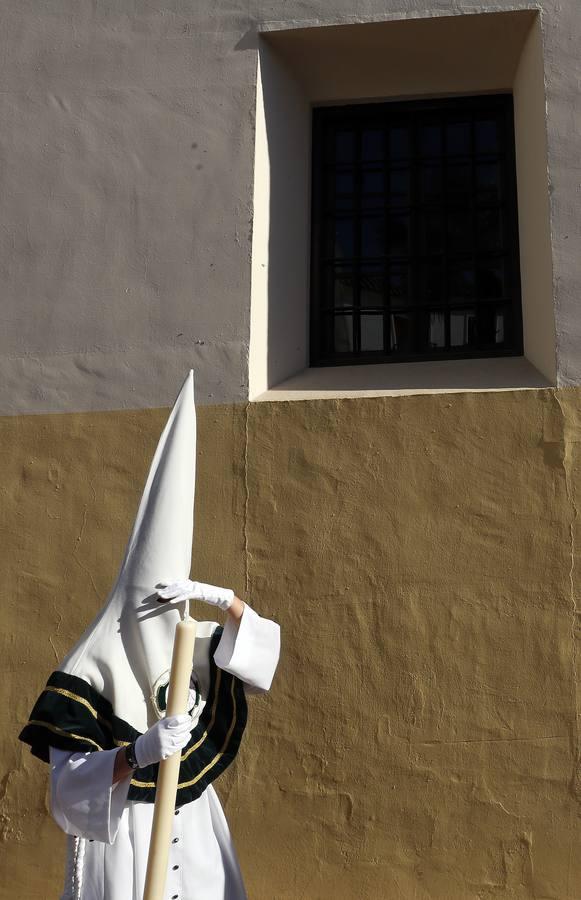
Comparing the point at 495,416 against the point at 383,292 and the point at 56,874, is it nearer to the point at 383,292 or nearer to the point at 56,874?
the point at 383,292

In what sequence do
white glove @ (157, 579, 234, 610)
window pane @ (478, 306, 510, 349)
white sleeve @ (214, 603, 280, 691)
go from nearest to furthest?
white glove @ (157, 579, 234, 610) → white sleeve @ (214, 603, 280, 691) → window pane @ (478, 306, 510, 349)

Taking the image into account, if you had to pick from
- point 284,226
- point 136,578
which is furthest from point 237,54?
point 136,578

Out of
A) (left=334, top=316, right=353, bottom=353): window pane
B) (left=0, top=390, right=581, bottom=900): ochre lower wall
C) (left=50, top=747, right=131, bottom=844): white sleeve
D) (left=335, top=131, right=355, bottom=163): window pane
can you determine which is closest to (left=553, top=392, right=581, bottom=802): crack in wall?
(left=0, top=390, right=581, bottom=900): ochre lower wall

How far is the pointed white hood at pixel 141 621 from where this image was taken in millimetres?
3445

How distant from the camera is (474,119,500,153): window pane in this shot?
6594mm

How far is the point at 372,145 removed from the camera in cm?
671

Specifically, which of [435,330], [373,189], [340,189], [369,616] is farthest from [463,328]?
[369,616]

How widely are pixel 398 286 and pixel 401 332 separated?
0.28m

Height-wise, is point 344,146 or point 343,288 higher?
point 344,146

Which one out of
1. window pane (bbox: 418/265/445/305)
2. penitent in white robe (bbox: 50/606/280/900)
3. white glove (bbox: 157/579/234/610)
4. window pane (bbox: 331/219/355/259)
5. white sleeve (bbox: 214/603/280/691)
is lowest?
penitent in white robe (bbox: 50/606/280/900)

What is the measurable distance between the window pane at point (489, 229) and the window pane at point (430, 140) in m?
0.46

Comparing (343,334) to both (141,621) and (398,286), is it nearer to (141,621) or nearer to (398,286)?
(398,286)

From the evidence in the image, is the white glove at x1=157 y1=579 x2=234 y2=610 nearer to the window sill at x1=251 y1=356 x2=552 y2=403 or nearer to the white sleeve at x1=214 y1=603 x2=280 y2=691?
the white sleeve at x1=214 y1=603 x2=280 y2=691

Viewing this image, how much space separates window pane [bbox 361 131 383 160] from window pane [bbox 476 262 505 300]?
3.01 ft
